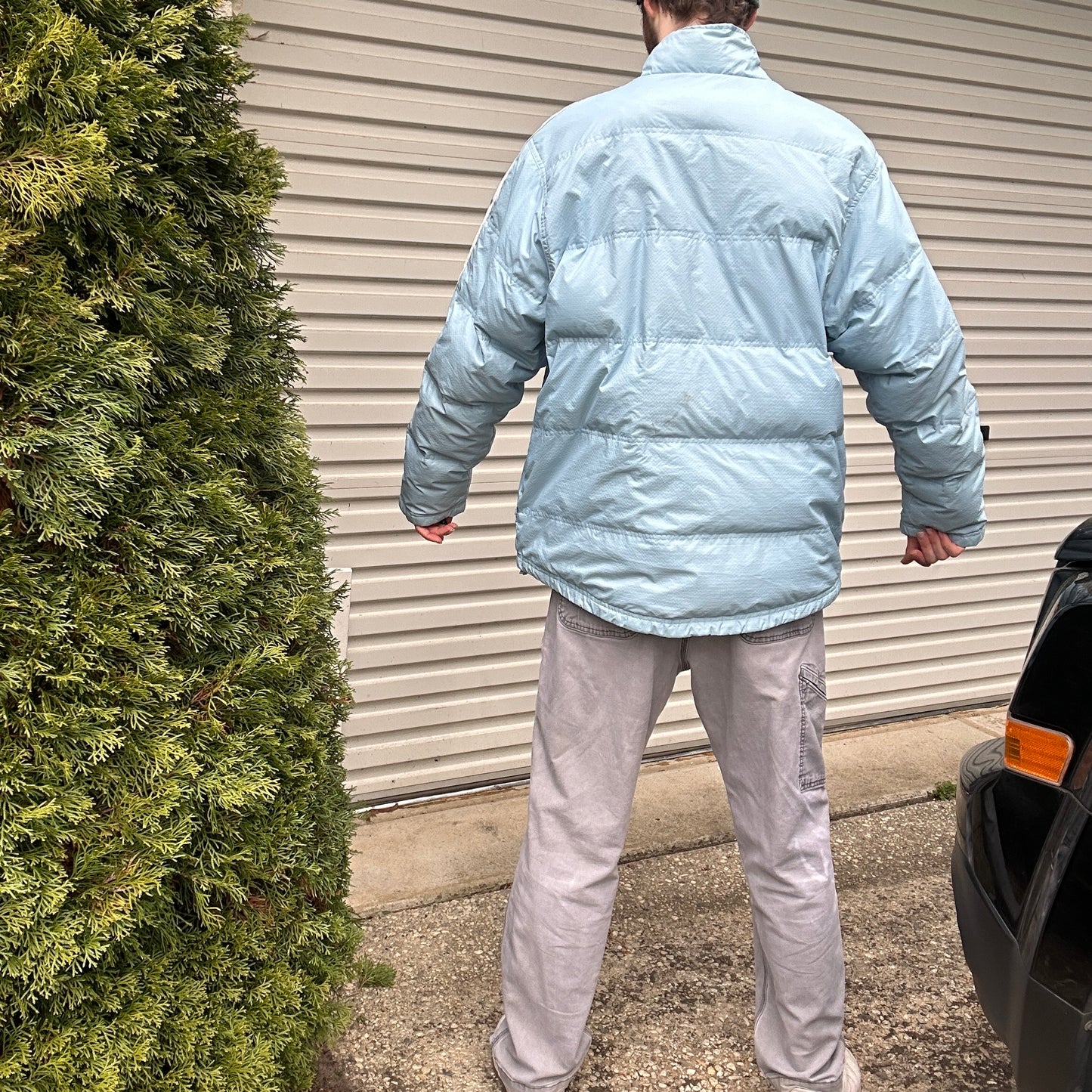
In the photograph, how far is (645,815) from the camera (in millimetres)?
3889

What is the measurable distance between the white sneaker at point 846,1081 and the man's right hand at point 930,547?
1.14 m

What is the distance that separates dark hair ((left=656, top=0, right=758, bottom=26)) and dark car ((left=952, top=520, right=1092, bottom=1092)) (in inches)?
47.1

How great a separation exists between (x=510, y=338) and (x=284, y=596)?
0.71 meters

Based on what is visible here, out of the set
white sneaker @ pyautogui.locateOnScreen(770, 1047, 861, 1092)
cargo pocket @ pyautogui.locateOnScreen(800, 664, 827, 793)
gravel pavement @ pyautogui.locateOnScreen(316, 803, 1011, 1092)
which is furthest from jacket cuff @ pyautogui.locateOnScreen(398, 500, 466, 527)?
white sneaker @ pyautogui.locateOnScreen(770, 1047, 861, 1092)

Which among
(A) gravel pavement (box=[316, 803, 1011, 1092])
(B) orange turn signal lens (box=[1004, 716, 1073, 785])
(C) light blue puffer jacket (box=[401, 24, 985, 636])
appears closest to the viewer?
(B) orange turn signal lens (box=[1004, 716, 1073, 785])

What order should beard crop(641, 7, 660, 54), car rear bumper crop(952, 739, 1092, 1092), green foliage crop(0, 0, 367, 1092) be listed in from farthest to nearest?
1. beard crop(641, 7, 660, 54)
2. car rear bumper crop(952, 739, 1092, 1092)
3. green foliage crop(0, 0, 367, 1092)

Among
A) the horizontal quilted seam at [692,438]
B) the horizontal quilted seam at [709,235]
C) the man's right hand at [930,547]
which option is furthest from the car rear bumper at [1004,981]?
the horizontal quilted seam at [709,235]

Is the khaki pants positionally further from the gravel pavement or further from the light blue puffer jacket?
the gravel pavement

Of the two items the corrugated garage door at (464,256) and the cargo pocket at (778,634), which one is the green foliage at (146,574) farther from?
the corrugated garage door at (464,256)

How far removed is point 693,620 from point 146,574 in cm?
102

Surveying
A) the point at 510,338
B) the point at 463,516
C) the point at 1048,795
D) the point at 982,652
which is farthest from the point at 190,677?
the point at 982,652

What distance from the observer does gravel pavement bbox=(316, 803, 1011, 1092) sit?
8.59 feet

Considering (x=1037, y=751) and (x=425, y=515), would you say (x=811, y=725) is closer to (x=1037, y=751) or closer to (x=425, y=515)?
(x=1037, y=751)

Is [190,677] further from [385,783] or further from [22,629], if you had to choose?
[385,783]
